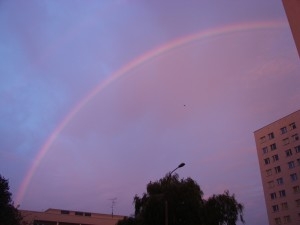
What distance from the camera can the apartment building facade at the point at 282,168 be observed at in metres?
63.5

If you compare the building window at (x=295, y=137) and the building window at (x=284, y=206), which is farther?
the building window at (x=295, y=137)

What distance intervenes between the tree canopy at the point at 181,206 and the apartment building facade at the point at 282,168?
29267 millimetres

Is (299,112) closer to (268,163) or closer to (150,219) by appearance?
(268,163)

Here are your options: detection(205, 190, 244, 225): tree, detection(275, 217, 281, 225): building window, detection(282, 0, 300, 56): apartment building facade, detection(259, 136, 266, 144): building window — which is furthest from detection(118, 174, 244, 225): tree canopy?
detection(259, 136, 266, 144): building window

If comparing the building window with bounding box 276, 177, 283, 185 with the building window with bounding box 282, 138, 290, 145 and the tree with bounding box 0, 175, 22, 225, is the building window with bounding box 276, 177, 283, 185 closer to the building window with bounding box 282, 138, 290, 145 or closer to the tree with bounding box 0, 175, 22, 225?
the building window with bounding box 282, 138, 290, 145

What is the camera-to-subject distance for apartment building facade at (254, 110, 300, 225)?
63500 millimetres

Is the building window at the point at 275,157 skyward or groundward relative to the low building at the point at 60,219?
skyward

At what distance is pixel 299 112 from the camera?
6588 cm

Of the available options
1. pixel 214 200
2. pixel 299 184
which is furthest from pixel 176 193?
pixel 299 184

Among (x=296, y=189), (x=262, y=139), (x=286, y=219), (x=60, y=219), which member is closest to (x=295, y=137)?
(x=262, y=139)

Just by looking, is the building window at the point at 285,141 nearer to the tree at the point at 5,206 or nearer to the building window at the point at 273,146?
the building window at the point at 273,146

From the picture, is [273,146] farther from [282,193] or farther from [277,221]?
[277,221]

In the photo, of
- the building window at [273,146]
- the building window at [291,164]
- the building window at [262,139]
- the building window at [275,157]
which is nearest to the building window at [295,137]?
the building window at [291,164]

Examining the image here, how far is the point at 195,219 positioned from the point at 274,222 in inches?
1504
